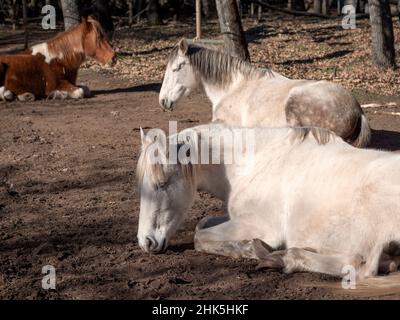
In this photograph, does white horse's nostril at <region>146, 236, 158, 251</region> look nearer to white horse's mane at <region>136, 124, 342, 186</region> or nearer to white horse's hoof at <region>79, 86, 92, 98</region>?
white horse's mane at <region>136, 124, 342, 186</region>

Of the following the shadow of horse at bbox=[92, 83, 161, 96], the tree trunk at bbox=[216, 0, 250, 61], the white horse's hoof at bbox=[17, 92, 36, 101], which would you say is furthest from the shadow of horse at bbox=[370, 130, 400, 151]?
the white horse's hoof at bbox=[17, 92, 36, 101]

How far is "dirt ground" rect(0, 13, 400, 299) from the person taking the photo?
14.3 feet

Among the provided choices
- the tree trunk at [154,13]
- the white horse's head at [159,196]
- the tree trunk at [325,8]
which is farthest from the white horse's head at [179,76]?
the tree trunk at [325,8]

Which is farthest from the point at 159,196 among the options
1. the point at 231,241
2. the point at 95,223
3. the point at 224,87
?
the point at 224,87

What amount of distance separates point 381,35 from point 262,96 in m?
8.71

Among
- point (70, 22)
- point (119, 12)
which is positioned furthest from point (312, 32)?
point (119, 12)

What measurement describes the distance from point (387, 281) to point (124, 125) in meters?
6.37

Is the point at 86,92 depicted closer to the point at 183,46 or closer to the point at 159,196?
the point at 183,46

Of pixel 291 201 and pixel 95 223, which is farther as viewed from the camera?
pixel 95 223

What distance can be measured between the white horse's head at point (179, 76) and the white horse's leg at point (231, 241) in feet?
10.6

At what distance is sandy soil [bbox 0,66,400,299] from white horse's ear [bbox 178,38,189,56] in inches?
53.6

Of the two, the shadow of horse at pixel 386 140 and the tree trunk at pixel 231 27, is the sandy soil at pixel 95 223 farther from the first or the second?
the tree trunk at pixel 231 27

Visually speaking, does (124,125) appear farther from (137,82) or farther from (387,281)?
(387,281)

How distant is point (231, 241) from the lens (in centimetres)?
484
